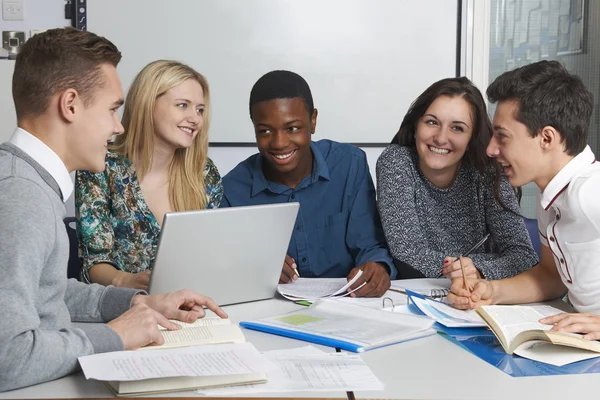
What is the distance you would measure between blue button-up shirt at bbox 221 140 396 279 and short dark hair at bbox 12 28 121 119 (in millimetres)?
1041

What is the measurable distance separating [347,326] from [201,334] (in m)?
0.31

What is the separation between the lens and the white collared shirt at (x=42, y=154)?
1224mm

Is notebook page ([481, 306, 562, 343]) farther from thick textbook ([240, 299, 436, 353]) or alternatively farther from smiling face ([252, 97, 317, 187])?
smiling face ([252, 97, 317, 187])

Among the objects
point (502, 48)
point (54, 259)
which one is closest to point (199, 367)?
point (54, 259)

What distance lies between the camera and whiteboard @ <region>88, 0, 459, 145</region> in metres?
3.55

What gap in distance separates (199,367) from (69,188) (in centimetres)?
42

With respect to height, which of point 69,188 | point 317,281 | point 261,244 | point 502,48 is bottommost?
point 317,281

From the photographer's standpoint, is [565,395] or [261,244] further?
[261,244]

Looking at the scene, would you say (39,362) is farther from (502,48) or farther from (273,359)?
(502,48)

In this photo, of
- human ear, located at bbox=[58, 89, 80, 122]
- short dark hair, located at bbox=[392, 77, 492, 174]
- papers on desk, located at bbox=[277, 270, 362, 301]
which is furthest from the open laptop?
short dark hair, located at bbox=[392, 77, 492, 174]

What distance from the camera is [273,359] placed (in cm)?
125

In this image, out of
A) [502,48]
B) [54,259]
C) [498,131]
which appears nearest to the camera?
[54,259]

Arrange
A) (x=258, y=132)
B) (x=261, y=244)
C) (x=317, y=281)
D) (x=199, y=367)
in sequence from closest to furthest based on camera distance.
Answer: (x=199, y=367), (x=261, y=244), (x=317, y=281), (x=258, y=132)

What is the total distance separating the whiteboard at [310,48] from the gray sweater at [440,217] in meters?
1.40
